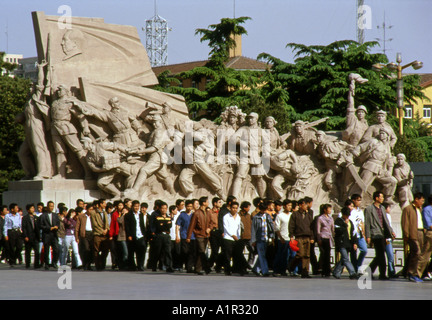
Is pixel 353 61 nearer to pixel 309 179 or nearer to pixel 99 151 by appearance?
pixel 309 179

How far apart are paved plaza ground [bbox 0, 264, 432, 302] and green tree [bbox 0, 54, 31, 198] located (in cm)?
1704

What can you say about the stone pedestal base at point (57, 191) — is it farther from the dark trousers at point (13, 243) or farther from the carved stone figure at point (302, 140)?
the carved stone figure at point (302, 140)

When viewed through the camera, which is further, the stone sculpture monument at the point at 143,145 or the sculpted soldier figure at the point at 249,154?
the sculpted soldier figure at the point at 249,154

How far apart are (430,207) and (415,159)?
2000 cm

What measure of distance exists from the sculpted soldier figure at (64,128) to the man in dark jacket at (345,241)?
7.59 meters

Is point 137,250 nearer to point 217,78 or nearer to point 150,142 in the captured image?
point 150,142

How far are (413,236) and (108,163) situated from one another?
26.8 feet

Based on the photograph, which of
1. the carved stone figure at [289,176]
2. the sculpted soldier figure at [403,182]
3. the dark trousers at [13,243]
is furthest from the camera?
the sculpted soldier figure at [403,182]

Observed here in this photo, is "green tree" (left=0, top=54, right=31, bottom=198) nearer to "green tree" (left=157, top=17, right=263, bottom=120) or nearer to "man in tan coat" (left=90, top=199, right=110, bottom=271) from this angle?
"green tree" (left=157, top=17, right=263, bottom=120)

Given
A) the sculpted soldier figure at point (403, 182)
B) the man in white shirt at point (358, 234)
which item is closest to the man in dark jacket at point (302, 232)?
the man in white shirt at point (358, 234)

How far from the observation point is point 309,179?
2019 cm

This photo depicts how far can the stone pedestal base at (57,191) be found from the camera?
18281mm

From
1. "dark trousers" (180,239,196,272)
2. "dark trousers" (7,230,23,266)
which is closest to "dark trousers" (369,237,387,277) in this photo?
"dark trousers" (180,239,196,272)

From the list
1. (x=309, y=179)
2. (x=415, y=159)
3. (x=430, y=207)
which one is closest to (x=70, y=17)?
(x=309, y=179)
